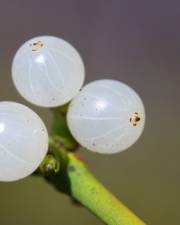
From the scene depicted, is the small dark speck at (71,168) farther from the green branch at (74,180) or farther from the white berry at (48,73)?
the white berry at (48,73)

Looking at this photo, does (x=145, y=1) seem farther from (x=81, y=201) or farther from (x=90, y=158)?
(x=81, y=201)

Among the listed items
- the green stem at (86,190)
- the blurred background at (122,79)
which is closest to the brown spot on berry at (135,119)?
the green stem at (86,190)

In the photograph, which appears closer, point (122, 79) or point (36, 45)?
point (36, 45)

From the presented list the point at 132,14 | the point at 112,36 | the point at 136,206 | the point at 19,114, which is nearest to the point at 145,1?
the point at 132,14

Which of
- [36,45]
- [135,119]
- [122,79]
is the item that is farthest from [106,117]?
[122,79]

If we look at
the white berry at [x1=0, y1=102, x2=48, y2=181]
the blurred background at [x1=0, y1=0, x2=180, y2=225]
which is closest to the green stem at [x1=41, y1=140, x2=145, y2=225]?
the white berry at [x1=0, y1=102, x2=48, y2=181]

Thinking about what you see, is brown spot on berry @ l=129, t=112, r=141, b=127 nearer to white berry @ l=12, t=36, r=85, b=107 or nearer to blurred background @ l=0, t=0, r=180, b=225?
white berry @ l=12, t=36, r=85, b=107

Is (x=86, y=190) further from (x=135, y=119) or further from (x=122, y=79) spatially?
(x=122, y=79)
